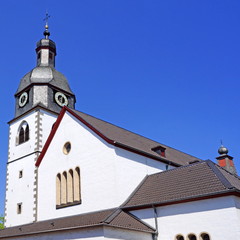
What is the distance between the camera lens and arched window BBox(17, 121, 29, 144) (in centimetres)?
3039

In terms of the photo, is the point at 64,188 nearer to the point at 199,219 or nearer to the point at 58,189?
the point at 58,189

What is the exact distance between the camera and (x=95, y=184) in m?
21.6

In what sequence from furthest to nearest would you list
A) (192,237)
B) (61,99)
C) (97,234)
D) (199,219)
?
1. (61,99)
2. (192,237)
3. (199,219)
4. (97,234)

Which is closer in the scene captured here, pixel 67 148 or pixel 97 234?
pixel 97 234

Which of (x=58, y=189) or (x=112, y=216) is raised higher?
(x=58, y=189)

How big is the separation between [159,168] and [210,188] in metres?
7.31

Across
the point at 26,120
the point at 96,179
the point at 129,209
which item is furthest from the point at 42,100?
the point at 129,209

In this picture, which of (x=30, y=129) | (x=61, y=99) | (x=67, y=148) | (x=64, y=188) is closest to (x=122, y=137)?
(x=67, y=148)

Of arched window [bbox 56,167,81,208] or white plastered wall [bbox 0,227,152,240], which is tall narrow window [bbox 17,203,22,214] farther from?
white plastered wall [bbox 0,227,152,240]

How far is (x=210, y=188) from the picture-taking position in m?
17.8

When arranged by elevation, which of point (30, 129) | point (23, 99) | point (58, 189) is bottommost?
point (58, 189)

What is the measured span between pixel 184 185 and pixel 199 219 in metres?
2.41

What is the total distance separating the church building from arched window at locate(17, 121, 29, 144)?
92 mm

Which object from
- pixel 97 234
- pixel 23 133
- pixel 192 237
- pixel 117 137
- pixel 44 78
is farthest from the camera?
pixel 44 78
